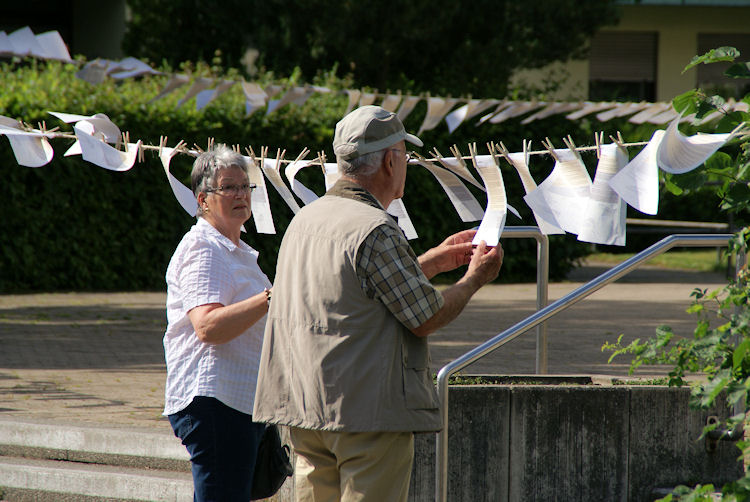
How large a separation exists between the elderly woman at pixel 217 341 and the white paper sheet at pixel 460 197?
86 cm

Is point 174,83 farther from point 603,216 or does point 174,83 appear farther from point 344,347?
point 344,347

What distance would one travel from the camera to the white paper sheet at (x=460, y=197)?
11.9 ft

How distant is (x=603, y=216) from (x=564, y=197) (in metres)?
0.18

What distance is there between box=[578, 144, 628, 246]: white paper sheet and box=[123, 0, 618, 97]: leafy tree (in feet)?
34.7

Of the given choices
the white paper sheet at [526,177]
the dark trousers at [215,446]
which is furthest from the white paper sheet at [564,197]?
the dark trousers at [215,446]

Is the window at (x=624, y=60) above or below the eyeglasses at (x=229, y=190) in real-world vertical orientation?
above

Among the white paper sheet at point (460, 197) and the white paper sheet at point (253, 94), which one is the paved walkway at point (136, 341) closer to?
the white paper sheet at point (253, 94)

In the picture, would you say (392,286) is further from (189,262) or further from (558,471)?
(558,471)

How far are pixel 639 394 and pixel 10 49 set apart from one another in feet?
14.0

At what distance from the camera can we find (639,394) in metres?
4.36

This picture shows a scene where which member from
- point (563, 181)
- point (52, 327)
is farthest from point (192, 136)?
point (563, 181)

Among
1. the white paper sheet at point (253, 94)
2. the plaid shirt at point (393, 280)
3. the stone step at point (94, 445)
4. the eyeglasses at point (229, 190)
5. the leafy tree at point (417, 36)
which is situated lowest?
the stone step at point (94, 445)

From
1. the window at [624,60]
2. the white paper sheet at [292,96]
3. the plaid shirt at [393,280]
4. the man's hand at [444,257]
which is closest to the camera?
the plaid shirt at [393,280]

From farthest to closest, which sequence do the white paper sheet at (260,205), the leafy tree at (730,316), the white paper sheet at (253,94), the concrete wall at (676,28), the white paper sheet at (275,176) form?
the concrete wall at (676,28) < the white paper sheet at (253,94) < the white paper sheet at (275,176) < the white paper sheet at (260,205) < the leafy tree at (730,316)
